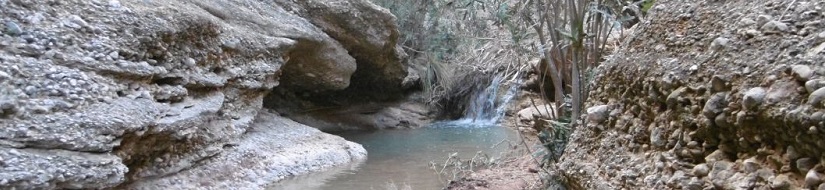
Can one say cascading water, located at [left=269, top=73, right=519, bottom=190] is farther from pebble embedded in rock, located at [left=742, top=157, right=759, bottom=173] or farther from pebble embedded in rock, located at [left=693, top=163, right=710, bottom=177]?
pebble embedded in rock, located at [left=742, top=157, right=759, bottom=173]

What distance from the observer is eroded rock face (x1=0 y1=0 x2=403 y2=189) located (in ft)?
15.1

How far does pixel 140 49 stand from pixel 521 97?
869cm

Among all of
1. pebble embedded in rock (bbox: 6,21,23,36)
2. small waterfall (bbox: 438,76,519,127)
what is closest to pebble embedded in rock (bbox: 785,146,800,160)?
pebble embedded in rock (bbox: 6,21,23,36)

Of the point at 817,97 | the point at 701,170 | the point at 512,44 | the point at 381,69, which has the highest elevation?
the point at 817,97

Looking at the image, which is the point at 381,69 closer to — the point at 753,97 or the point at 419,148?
the point at 419,148

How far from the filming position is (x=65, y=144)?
4.70 metres

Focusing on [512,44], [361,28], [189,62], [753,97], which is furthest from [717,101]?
Answer: [361,28]

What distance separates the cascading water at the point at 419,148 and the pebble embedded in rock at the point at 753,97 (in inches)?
172

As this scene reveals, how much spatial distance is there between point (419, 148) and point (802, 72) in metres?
8.20

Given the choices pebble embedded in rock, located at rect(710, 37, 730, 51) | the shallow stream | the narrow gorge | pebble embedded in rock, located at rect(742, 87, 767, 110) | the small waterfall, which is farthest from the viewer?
the small waterfall

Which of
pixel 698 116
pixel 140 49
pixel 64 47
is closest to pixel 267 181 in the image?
pixel 140 49

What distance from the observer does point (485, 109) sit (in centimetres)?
1509

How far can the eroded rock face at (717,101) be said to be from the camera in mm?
1912

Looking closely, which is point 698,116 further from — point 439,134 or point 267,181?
point 439,134
